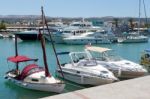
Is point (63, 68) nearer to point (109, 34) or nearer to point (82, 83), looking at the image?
point (82, 83)

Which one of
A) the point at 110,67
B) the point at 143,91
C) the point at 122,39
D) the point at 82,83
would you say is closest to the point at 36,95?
the point at 82,83

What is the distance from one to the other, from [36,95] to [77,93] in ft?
22.0

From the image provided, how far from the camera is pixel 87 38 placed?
62.1 meters

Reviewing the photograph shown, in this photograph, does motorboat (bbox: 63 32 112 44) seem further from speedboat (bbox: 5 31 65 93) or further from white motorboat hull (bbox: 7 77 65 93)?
white motorboat hull (bbox: 7 77 65 93)

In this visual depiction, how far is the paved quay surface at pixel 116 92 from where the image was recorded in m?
10.9

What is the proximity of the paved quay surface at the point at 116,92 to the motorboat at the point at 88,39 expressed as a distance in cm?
4861

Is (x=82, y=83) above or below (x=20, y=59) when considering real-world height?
below

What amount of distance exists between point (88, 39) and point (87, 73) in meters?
42.6

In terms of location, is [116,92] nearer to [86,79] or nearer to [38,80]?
[38,80]

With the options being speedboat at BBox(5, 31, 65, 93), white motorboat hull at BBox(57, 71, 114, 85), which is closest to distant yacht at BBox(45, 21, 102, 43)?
white motorboat hull at BBox(57, 71, 114, 85)

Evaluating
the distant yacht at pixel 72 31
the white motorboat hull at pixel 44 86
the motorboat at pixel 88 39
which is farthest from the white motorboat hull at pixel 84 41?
the white motorboat hull at pixel 44 86

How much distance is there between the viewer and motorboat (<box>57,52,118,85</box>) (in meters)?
19.1

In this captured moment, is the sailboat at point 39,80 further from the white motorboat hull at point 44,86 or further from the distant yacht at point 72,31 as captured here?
the distant yacht at point 72,31

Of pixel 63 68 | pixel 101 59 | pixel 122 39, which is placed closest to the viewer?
pixel 63 68
